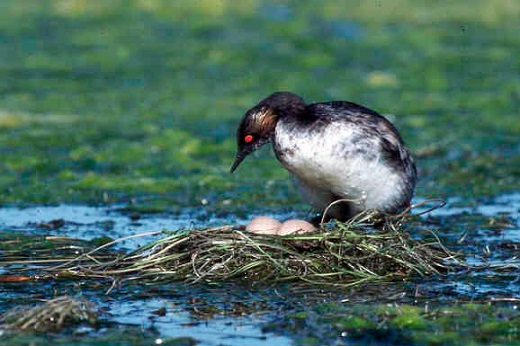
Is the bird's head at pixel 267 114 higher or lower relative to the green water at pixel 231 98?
higher

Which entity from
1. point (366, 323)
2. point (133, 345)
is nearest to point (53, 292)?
point (133, 345)

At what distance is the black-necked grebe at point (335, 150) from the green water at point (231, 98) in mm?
970

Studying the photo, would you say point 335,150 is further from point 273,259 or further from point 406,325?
point 406,325

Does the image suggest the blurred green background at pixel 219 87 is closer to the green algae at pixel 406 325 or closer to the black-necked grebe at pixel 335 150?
the black-necked grebe at pixel 335 150

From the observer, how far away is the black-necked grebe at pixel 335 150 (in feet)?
27.0

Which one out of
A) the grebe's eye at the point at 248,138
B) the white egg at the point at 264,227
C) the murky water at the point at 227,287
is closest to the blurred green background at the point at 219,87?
the murky water at the point at 227,287

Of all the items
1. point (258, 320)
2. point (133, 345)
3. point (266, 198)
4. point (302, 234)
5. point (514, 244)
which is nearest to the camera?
point (133, 345)

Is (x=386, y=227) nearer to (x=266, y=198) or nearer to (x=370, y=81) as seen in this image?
(x=266, y=198)

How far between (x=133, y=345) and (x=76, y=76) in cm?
1052

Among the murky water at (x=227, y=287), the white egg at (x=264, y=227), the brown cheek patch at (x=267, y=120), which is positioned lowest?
the murky water at (x=227, y=287)

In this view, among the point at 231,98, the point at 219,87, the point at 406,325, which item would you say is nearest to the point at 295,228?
the point at 406,325

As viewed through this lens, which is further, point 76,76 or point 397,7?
point 397,7

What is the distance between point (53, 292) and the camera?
7.61 meters

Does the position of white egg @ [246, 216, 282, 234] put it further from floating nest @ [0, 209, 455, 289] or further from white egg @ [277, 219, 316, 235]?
floating nest @ [0, 209, 455, 289]
